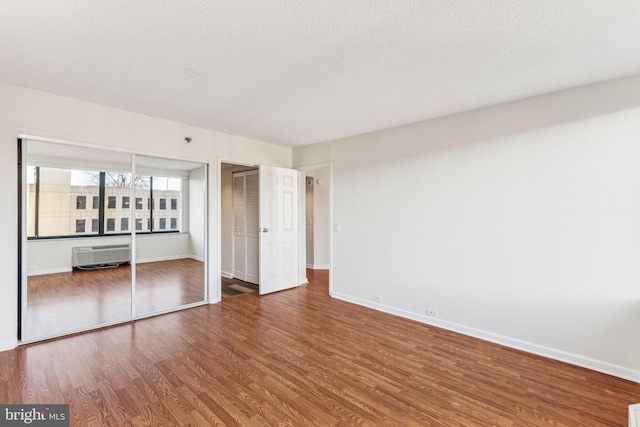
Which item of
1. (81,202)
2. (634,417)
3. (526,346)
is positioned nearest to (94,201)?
(81,202)

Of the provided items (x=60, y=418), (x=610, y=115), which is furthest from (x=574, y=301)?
(x=60, y=418)

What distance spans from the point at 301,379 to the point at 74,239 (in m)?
3.28

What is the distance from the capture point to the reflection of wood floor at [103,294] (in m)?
3.23

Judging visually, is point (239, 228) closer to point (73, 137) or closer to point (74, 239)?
point (74, 239)

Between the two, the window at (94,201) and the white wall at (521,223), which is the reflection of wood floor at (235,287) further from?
the white wall at (521,223)

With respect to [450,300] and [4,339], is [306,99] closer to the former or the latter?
[450,300]

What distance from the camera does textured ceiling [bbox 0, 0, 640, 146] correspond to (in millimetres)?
1780

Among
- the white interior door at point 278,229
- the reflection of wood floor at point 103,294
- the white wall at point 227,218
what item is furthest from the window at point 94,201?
the white wall at point 227,218

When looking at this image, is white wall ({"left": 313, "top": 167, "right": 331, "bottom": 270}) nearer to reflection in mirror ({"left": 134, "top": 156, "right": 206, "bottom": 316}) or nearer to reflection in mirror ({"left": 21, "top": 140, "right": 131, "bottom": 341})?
reflection in mirror ({"left": 134, "top": 156, "right": 206, "bottom": 316})

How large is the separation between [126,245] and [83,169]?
1.06m

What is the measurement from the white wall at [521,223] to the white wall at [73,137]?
2.40 meters

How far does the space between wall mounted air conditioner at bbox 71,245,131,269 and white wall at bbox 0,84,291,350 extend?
700 millimetres

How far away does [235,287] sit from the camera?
541cm

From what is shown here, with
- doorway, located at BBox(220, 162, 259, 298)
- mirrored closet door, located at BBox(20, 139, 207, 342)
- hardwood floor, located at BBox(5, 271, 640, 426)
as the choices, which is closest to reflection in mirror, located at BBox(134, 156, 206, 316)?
mirrored closet door, located at BBox(20, 139, 207, 342)
